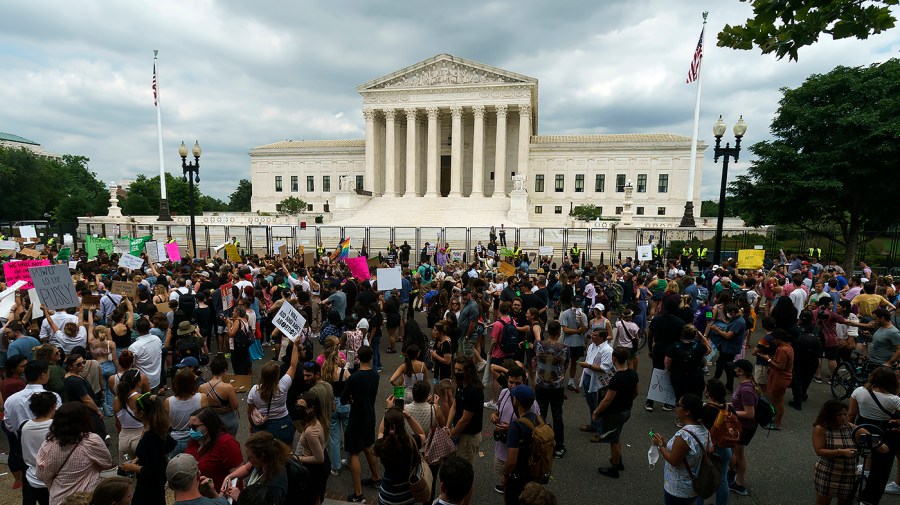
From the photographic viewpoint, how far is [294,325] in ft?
21.2

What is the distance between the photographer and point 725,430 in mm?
4492

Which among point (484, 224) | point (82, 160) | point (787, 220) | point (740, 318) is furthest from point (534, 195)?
point (82, 160)

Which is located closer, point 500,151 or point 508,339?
point 508,339

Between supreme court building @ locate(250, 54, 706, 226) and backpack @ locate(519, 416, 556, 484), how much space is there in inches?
1725

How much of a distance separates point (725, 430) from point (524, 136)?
179 ft

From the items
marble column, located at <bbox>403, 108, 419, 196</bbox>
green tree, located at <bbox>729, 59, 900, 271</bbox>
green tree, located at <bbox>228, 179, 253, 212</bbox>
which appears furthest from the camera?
green tree, located at <bbox>228, 179, 253, 212</bbox>

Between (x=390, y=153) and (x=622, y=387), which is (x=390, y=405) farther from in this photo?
(x=390, y=153)

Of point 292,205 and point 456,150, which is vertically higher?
point 456,150

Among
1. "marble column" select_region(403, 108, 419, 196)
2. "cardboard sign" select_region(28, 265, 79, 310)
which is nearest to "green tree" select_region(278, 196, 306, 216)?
"marble column" select_region(403, 108, 419, 196)

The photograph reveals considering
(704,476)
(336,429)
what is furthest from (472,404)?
(704,476)

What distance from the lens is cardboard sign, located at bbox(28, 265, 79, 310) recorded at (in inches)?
297

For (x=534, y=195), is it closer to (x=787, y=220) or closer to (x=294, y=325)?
(x=787, y=220)

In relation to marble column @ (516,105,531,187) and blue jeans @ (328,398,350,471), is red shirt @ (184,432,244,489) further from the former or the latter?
marble column @ (516,105,531,187)

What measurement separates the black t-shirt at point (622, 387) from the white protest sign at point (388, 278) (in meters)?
6.42
